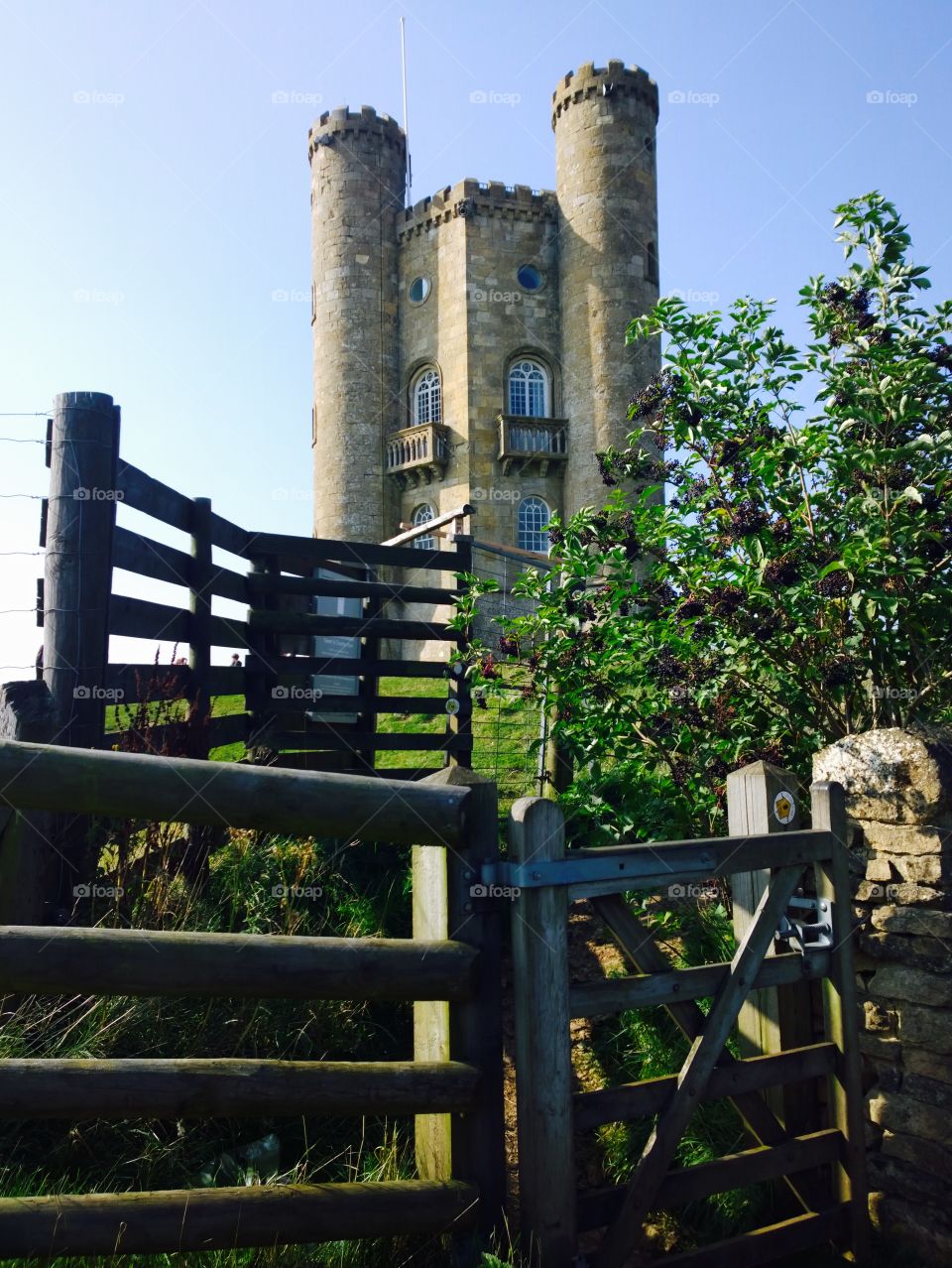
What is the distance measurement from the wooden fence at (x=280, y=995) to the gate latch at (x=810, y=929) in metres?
1.52

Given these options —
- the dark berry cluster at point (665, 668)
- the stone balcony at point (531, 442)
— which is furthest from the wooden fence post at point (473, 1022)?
the stone balcony at point (531, 442)

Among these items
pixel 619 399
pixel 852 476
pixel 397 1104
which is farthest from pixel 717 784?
pixel 619 399

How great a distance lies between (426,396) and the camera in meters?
29.2

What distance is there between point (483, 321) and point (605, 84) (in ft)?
24.8

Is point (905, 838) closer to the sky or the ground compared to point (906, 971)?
closer to the sky

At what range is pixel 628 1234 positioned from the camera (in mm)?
3238

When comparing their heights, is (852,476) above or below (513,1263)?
above

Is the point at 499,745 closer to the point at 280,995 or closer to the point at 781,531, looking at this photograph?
the point at 781,531

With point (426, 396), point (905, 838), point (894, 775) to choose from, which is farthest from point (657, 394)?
point (426, 396)

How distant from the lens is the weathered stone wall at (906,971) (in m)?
4.04

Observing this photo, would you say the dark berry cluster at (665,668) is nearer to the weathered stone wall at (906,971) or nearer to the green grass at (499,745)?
the green grass at (499,745)

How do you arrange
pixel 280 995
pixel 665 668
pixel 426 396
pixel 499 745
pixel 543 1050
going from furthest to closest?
pixel 426 396 → pixel 499 745 → pixel 665 668 → pixel 543 1050 → pixel 280 995

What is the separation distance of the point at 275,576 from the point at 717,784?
3625mm

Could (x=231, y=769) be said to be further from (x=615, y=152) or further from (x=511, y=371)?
(x=615, y=152)
